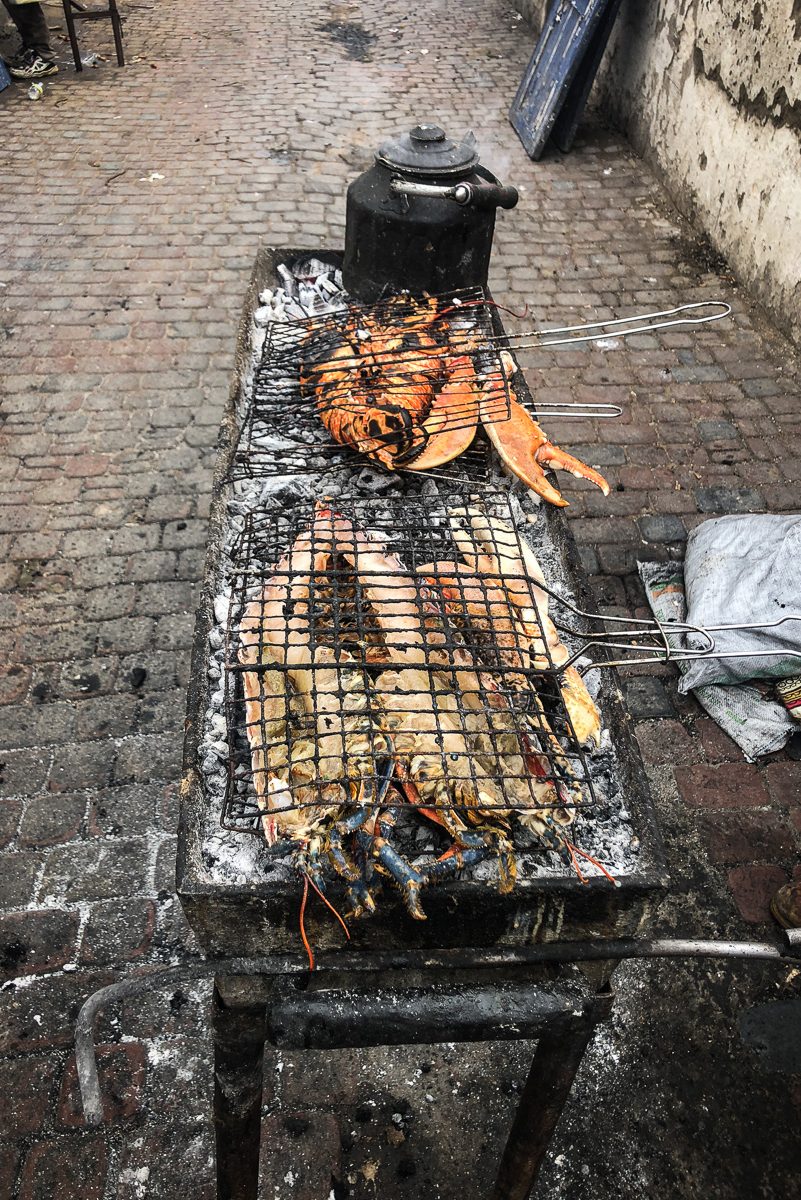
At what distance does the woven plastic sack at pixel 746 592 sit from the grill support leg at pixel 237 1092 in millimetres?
2461

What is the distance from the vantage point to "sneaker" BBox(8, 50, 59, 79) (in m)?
9.12

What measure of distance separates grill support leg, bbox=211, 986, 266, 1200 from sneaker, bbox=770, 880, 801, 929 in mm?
A: 2036

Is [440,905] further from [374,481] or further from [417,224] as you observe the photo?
[417,224]

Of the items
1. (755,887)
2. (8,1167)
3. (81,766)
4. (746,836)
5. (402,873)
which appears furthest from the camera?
(81,766)

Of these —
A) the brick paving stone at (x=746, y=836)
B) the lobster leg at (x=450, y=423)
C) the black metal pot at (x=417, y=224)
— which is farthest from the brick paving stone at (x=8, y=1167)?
the black metal pot at (x=417, y=224)

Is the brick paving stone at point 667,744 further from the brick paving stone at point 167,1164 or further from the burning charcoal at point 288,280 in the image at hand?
the burning charcoal at point 288,280

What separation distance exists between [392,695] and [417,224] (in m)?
2.53

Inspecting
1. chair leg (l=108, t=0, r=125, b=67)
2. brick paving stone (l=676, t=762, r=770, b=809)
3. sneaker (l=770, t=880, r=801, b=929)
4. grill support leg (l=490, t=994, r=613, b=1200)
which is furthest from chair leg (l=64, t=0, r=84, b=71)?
grill support leg (l=490, t=994, r=613, b=1200)

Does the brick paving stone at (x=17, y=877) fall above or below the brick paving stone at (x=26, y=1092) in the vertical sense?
above

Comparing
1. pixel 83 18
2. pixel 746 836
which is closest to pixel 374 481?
pixel 746 836

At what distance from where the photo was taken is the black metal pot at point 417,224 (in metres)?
3.56

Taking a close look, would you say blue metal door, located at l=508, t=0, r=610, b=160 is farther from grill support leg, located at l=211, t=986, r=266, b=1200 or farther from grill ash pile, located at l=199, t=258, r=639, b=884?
grill support leg, located at l=211, t=986, r=266, b=1200

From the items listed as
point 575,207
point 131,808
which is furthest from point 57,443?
point 575,207

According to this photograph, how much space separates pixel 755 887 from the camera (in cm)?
313
